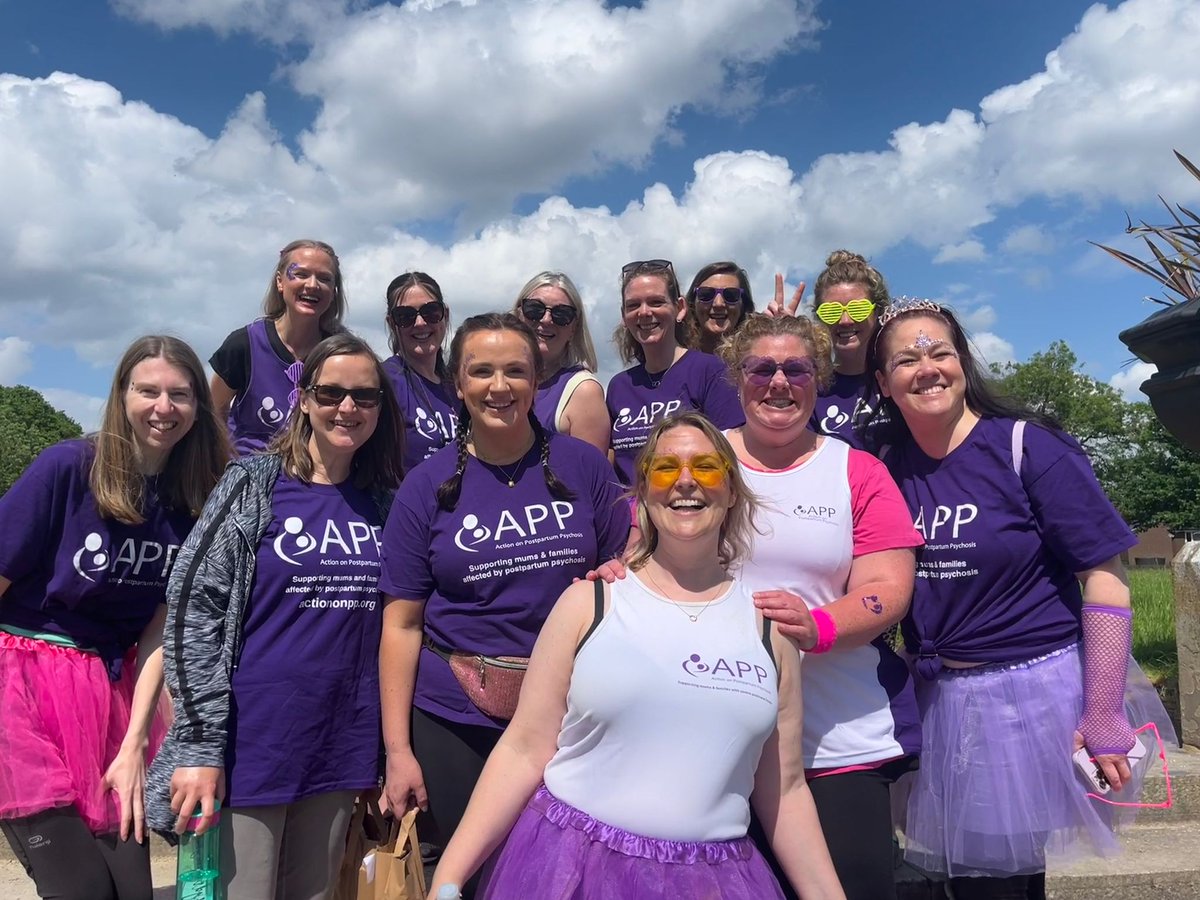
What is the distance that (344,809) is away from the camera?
9.72 feet

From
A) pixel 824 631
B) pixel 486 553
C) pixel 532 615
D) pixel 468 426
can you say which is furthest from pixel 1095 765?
pixel 468 426

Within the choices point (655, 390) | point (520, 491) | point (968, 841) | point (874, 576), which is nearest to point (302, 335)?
point (655, 390)

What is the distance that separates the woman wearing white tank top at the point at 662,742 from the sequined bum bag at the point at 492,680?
41 cm

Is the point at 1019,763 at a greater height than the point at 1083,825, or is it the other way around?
the point at 1019,763

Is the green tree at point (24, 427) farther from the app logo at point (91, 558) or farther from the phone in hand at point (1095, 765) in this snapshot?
the phone in hand at point (1095, 765)

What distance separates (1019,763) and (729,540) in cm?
130

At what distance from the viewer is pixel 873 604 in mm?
2541

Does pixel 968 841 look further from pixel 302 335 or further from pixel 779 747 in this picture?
pixel 302 335

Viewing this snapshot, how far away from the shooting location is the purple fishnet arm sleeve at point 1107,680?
2787 millimetres

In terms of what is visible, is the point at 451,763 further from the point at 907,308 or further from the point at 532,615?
the point at 907,308

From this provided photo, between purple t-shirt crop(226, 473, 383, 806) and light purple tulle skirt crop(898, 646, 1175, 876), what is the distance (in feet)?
6.23

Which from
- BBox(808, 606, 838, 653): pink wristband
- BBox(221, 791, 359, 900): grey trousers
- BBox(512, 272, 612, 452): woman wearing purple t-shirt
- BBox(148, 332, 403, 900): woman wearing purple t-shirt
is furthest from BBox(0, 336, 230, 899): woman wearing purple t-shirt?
BBox(808, 606, 838, 653): pink wristband

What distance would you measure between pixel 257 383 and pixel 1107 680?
368 cm

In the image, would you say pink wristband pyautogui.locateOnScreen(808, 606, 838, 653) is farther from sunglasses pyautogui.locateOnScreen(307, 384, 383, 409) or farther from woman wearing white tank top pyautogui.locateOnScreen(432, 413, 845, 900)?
sunglasses pyautogui.locateOnScreen(307, 384, 383, 409)
